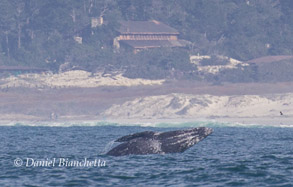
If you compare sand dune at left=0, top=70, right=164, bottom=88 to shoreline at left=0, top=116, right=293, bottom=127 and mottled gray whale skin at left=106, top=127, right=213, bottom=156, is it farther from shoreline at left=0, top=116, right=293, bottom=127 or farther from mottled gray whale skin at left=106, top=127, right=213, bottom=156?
mottled gray whale skin at left=106, top=127, right=213, bottom=156

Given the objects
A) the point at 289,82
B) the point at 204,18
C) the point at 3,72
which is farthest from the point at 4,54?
the point at 289,82

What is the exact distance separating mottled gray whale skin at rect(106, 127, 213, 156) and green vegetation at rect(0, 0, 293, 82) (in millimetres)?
78290

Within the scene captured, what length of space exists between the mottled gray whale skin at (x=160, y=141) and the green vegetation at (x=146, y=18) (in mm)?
78290

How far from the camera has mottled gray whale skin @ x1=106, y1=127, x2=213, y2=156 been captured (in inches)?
1130

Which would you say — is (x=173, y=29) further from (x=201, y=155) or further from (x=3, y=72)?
(x=201, y=155)

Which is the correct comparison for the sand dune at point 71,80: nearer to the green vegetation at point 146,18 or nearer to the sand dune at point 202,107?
the green vegetation at point 146,18

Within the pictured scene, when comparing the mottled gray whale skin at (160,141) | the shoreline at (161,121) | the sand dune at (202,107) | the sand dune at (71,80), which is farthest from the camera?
the sand dune at (71,80)

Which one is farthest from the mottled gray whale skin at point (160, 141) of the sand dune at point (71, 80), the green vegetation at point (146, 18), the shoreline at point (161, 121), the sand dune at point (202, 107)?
the green vegetation at point (146, 18)

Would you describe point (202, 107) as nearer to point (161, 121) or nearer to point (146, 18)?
point (161, 121)

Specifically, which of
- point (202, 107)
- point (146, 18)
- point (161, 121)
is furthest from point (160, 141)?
point (146, 18)

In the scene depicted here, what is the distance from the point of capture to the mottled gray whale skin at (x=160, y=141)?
2870cm

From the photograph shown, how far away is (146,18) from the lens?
137 m

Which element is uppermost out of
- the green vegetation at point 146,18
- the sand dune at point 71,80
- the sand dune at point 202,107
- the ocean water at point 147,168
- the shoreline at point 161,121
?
the green vegetation at point 146,18

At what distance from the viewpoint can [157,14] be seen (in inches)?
5408
